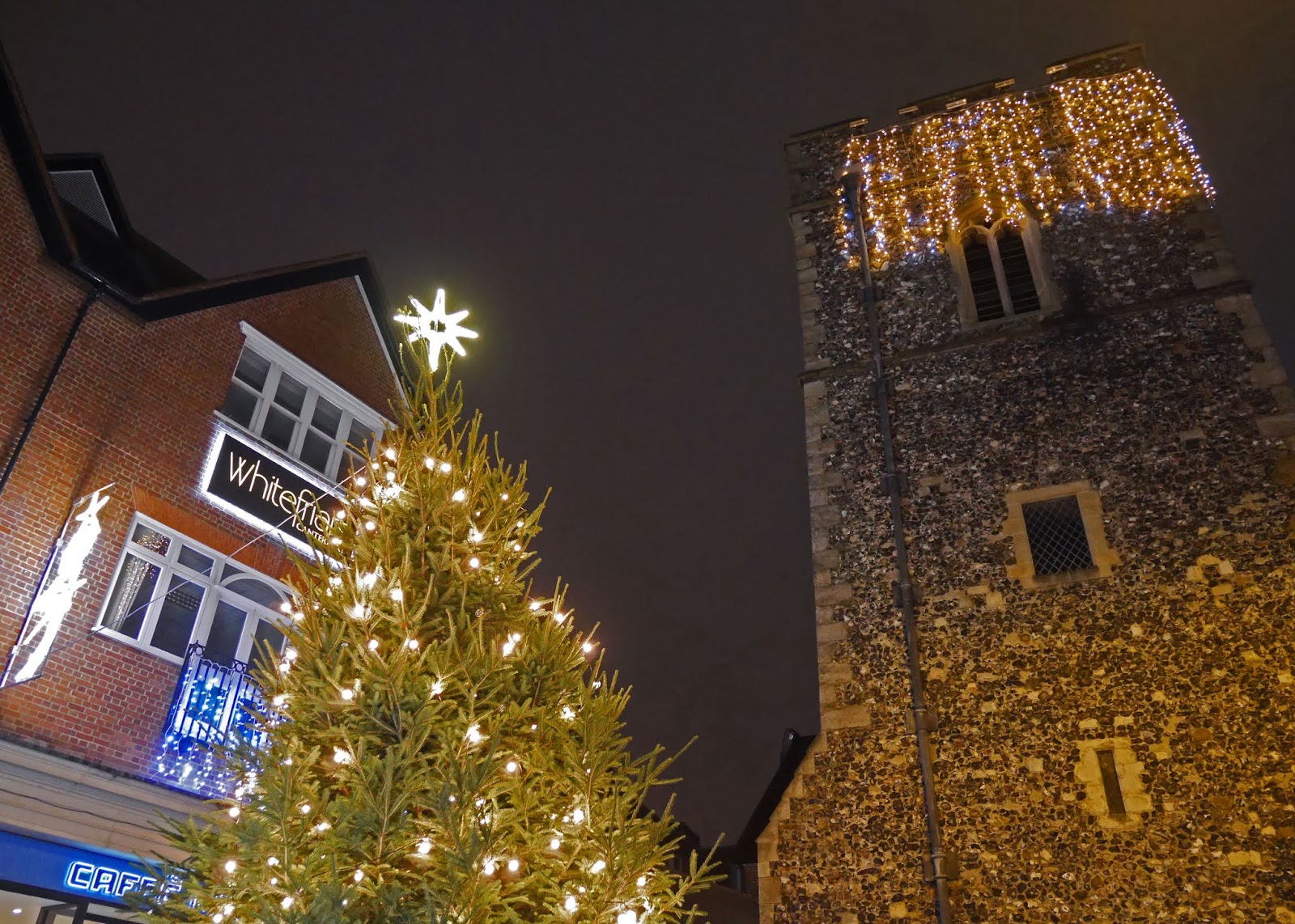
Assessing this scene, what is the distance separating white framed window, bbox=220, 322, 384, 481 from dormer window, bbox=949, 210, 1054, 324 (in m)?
8.29

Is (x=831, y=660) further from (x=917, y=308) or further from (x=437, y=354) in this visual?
(x=437, y=354)

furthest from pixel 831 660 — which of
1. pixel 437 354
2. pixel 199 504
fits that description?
pixel 199 504

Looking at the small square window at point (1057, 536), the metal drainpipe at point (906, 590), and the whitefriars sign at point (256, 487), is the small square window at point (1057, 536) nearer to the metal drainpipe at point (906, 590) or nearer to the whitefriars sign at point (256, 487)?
the metal drainpipe at point (906, 590)


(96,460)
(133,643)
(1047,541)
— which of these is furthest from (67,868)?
(1047,541)

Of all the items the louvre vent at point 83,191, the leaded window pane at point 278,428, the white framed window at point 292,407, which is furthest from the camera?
the louvre vent at point 83,191

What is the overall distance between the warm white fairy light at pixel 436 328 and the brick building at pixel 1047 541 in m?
5.90

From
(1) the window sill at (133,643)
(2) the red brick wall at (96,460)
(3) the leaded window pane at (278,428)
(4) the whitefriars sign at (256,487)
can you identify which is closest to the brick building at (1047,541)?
(4) the whitefriars sign at (256,487)

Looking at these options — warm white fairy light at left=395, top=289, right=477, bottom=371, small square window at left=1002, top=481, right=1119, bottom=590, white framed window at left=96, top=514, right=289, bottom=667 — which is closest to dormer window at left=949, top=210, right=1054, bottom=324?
small square window at left=1002, top=481, right=1119, bottom=590

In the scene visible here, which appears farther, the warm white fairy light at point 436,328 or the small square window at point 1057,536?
the small square window at point 1057,536

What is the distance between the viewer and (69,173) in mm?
12805

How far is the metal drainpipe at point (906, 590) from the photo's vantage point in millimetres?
9219

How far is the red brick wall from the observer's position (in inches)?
356

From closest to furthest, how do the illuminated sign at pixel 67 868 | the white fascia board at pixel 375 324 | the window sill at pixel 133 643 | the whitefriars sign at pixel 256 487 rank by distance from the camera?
the illuminated sign at pixel 67 868 → the window sill at pixel 133 643 → the whitefriars sign at pixel 256 487 → the white fascia board at pixel 375 324

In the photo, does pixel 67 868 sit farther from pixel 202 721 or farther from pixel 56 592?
pixel 56 592
